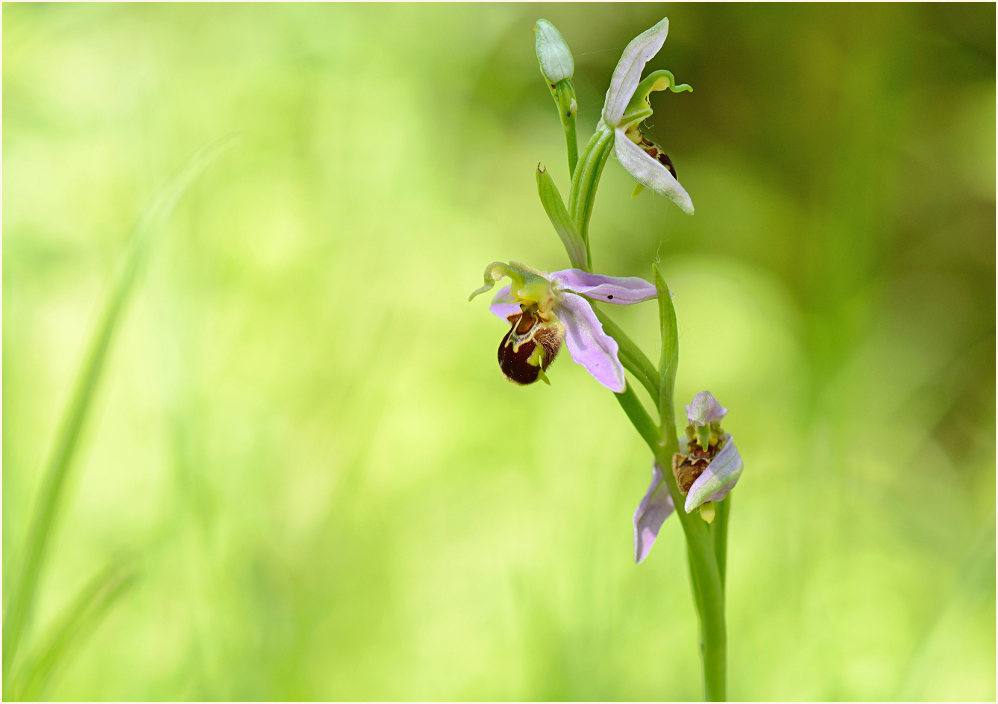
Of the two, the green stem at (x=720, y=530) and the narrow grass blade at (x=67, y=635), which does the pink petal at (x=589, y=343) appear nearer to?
the green stem at (x=720, y=530)

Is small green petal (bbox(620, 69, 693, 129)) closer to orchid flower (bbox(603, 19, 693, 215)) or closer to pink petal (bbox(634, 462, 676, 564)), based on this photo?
orchid flower (bbox(603, 19, 693, 215))

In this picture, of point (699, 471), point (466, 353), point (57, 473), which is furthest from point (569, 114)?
point (466, 353)

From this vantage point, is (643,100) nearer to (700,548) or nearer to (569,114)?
(569,114)

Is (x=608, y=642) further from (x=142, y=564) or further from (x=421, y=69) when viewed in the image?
(x=421, y=69)

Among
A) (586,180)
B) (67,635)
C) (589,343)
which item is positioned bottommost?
(67,635)

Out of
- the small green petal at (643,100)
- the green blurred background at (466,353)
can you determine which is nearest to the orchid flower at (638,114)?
the small green petal at (643,100)

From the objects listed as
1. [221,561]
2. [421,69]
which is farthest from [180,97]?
[221,561]
